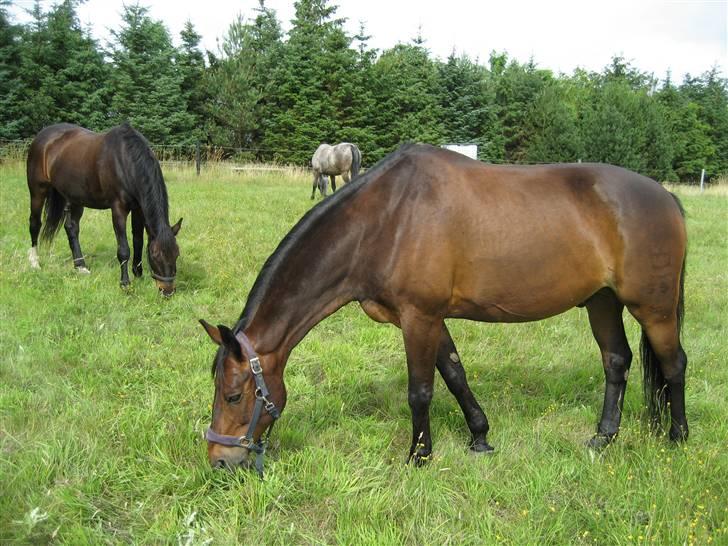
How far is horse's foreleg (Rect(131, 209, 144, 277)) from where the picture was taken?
7242 mm

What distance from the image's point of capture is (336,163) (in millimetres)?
17016

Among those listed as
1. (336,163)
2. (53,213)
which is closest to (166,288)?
(53,213)

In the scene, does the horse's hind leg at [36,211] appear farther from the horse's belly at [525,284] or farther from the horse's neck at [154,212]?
the horse's belly at [525,284]

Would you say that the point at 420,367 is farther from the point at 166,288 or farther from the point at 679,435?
the point at 166,288

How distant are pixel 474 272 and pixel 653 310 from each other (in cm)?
117

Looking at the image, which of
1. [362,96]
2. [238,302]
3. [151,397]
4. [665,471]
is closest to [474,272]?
[665,471]

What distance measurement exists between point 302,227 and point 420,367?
1089 mm

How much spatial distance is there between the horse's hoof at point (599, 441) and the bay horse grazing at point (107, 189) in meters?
4.90

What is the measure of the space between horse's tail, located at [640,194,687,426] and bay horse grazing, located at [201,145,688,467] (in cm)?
14

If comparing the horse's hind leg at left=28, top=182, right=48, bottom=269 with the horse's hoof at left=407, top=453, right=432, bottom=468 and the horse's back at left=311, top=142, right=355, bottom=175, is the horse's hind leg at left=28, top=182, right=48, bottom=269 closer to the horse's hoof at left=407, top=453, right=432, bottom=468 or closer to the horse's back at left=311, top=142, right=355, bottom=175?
the horse's hoof at left=407, top=453, right=432, bottom=468

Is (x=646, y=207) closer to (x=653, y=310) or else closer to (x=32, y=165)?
(x=653, y=310)

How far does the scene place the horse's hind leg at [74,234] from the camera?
7527 millimetres

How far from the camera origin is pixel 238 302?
639 cm

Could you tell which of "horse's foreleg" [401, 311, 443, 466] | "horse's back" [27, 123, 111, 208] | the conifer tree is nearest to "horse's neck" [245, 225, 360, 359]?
"horse's foreleg" [401, 311, 443, 466]
